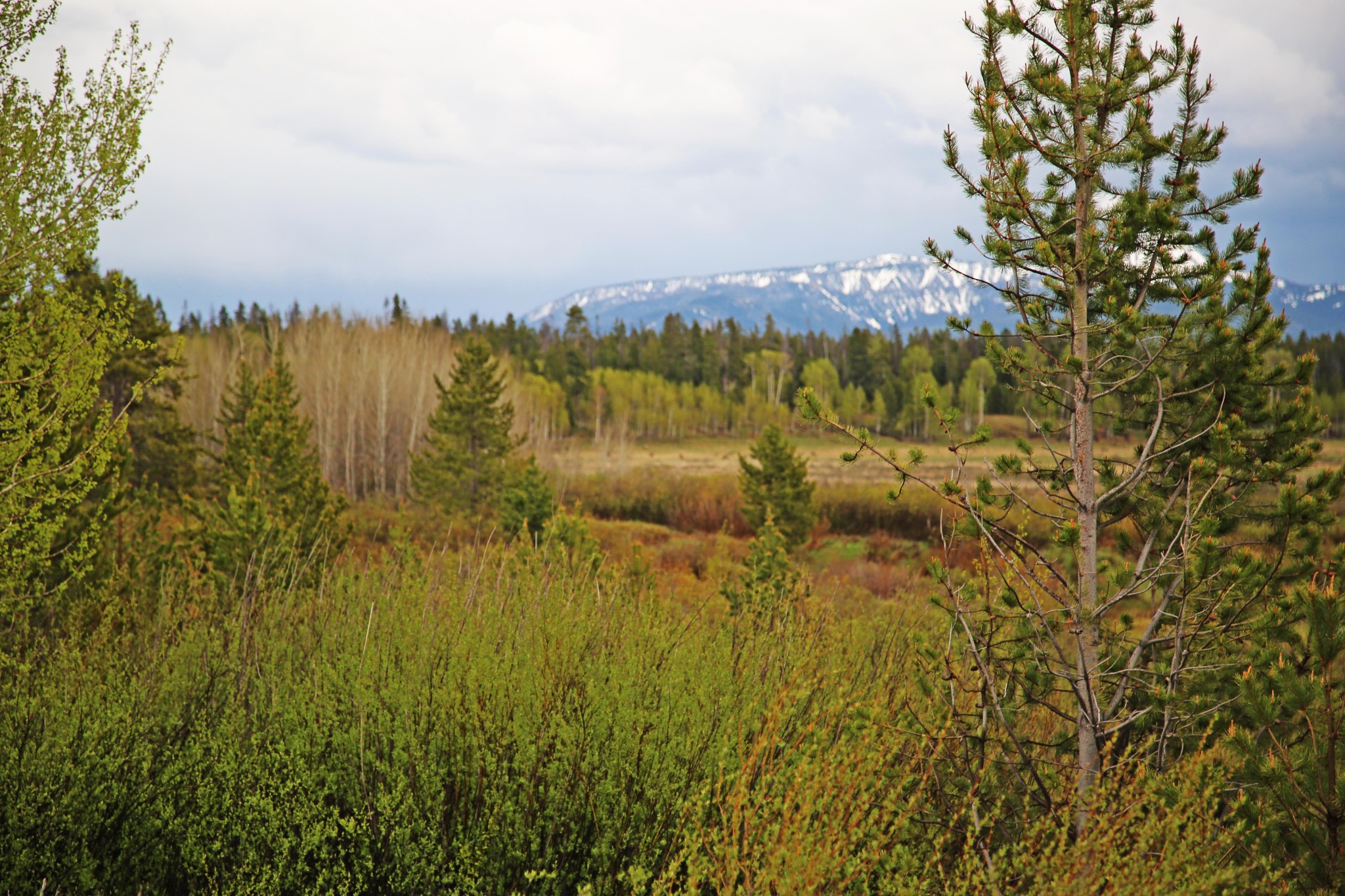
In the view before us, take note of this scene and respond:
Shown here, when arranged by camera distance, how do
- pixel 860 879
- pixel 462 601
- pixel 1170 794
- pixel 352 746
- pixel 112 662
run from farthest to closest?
pixel 462 601
pixel 112 662
pixel 352 746
pixel 1170 794
pixel 860 879

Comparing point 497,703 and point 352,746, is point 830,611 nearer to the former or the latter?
point 497,703

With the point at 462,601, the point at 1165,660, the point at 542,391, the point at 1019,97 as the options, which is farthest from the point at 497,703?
the point at 542,391

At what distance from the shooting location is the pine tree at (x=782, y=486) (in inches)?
897

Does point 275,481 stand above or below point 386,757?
above

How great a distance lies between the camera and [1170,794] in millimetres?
3199

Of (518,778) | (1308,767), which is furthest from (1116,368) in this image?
(518,778)

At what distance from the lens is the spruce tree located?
3664 mm

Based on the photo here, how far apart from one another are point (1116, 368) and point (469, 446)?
23.8m

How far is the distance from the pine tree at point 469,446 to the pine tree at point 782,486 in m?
7.83

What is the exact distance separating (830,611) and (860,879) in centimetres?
217

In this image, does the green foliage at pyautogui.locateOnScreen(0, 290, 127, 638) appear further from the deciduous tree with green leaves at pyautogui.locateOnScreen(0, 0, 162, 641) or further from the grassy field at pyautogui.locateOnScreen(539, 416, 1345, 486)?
the grassy field at pyautogui.locateOnScreen(539, 416, 1345, 486)

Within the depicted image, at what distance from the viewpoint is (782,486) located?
23.0 m

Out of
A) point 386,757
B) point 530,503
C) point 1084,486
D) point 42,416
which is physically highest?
point 42,416

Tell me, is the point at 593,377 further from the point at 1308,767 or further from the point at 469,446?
the point at 1308,767
